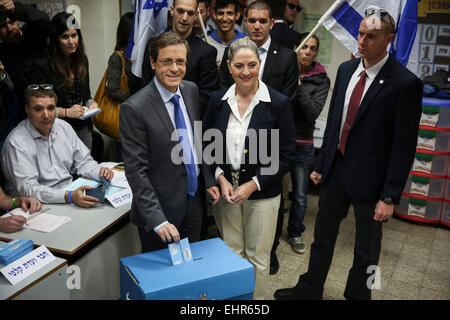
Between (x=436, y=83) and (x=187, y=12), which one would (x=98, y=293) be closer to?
(x=187, y=12)

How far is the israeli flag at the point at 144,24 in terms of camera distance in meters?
3.12

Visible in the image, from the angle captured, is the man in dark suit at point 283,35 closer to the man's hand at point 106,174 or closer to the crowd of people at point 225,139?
the crowd of people at point 225,139

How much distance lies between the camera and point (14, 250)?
2047 mm

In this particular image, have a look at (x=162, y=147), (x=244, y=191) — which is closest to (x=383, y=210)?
(x=244, y=191)

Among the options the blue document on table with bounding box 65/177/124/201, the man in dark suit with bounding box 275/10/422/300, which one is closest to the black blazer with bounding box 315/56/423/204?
the man in dark suit with bounding box 275/10/422/300

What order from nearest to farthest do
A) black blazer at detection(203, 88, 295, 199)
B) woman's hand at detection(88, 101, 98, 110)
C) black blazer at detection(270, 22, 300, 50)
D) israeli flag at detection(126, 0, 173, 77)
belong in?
1. black blazer at detection(203, 88, 295, 199)
2. israeli flag at detection(126, 0, 173, 77)
3. woman's hand at detection(88, 101, 98, 110)
4. black blazer at detection(270, 22, 300, 50)

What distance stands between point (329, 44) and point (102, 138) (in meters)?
2.77

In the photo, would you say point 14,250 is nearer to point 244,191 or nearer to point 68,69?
point 244,191

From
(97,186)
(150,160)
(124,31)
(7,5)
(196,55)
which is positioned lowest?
(97,186)

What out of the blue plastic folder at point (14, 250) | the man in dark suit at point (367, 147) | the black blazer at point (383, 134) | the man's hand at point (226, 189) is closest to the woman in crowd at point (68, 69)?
the blue plastic folder at point (14, 250)

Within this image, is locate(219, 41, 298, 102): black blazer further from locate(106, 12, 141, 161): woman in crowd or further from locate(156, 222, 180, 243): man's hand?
locate(156, 222, 180, 243): man's hand

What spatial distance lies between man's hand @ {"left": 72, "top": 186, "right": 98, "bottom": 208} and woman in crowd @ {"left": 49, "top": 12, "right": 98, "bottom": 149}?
776 mm

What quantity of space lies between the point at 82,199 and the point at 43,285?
28.3 inches

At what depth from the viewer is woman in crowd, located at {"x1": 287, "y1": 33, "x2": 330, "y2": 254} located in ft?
10.8
